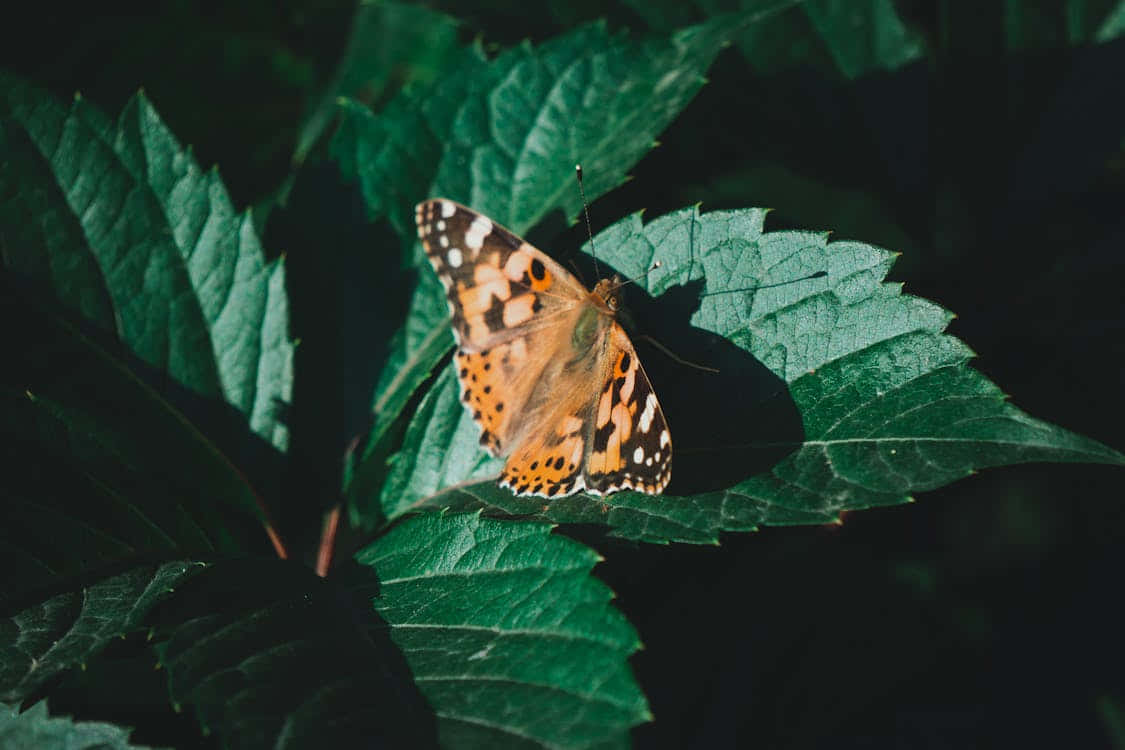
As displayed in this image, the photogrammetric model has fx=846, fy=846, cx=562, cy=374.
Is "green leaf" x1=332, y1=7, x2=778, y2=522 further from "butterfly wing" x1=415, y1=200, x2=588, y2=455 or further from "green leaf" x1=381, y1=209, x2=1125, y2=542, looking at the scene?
"green leaf" x1=381, y1=209, x2=1125, y2=542

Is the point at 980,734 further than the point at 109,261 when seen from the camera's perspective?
Yes

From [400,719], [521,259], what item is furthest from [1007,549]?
[400,719]

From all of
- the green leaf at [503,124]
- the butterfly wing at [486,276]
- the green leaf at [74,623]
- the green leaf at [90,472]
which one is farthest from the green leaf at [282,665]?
the green leaf at [503,124]

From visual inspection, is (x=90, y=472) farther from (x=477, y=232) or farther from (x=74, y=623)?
(x=477, y=232)

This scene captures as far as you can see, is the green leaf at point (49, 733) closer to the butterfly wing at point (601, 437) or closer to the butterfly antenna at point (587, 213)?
the butterfly wing at point (601, 437)

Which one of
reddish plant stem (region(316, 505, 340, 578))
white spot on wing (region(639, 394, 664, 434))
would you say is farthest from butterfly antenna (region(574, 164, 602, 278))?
reddish plant stem (region(316, 505, 340, 578))

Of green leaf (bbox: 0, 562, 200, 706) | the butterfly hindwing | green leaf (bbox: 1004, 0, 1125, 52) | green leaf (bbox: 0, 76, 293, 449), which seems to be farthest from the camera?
green leaf (bbox: 1004, 0, 1125, 52)

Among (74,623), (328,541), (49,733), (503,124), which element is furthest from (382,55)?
(49,733)

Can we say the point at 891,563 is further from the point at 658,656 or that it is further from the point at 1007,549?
the point at 658,656
